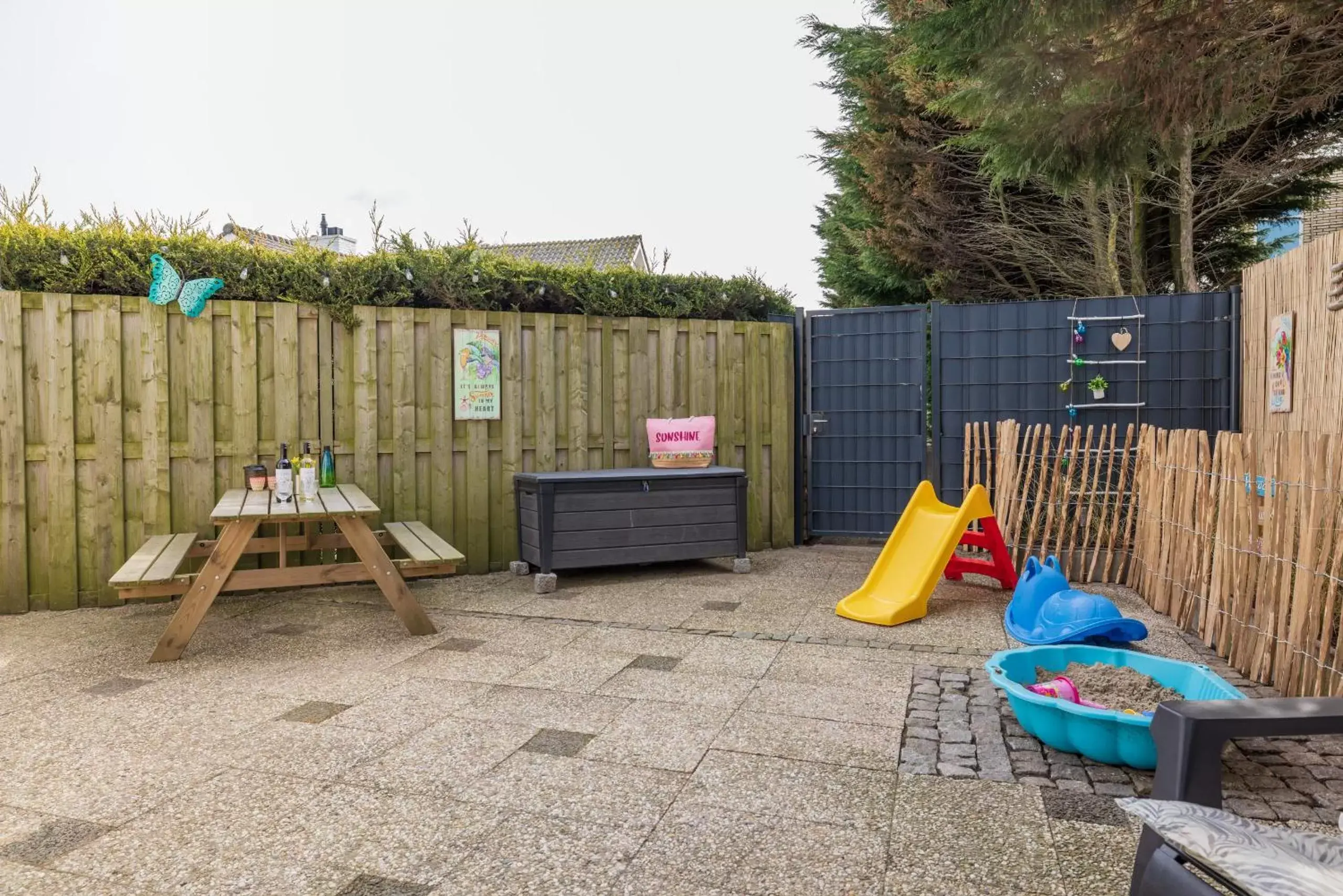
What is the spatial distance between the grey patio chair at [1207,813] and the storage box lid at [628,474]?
Answer: 4300 mm

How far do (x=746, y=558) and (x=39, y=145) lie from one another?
19.4 ft

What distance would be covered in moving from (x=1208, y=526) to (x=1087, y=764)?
205 cm

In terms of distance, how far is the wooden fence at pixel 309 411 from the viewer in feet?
16.7

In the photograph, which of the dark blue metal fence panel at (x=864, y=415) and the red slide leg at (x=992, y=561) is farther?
the dark blue metal fence panel at (x=864, y=415)

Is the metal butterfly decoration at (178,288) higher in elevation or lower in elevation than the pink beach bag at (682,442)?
higher

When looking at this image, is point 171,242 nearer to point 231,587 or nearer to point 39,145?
point 39,145

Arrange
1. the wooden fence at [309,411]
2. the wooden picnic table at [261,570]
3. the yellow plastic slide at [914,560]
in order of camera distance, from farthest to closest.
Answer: the wooden fence at [309,411]
the yellow plastic slide at [914,560]
the wooden picnic table at [261,570]

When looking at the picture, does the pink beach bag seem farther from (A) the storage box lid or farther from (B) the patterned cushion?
(B) the patterned cushion

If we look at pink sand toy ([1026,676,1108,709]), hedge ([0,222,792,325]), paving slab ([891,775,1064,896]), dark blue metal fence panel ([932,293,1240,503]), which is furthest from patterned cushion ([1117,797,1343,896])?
dark blue metal fence panel ([932,293,1240,503])

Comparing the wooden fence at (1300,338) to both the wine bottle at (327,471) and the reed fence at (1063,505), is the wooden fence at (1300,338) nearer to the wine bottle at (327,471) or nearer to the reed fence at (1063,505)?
the reed fence at (1063,505)

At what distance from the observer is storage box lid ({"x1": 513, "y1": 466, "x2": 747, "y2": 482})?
566 centimetres

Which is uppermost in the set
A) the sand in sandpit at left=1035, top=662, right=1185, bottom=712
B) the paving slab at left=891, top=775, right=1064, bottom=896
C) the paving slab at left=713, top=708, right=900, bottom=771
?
the sand in sandpit at left=1035, top=662, right=1185, bottom=712

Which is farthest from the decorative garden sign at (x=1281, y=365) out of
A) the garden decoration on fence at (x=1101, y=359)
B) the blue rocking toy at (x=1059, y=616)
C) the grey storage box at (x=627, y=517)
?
the grey storage box at (x=627, y=517)

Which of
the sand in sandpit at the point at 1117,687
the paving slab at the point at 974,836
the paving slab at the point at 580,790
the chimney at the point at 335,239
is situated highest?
the chimney at the point at 335,239
